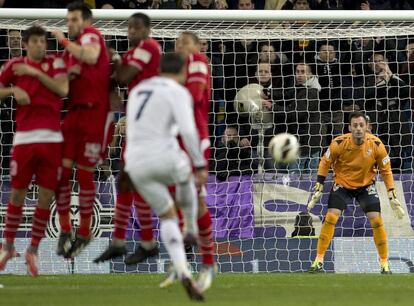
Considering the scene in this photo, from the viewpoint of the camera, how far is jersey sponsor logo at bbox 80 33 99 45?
456 inches

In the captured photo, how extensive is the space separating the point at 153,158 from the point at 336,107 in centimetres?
802

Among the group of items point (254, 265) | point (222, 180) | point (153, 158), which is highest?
point (153, 158)

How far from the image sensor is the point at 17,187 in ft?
38.6

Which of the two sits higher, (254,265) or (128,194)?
(128,194)

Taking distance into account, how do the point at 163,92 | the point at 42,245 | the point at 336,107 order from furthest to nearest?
the point at 336,107 < the point at 42,245 < the point at 163,92

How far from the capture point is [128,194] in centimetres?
1171

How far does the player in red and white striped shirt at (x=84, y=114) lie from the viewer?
1171 cm

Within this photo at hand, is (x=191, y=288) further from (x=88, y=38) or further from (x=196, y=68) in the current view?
(x=88, y=38)

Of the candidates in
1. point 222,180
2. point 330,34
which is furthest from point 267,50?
point 222,180

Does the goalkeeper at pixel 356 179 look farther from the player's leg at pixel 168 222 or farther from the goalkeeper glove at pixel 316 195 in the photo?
the player's leg at pixel 168 222

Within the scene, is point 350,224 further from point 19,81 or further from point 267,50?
point 19,81

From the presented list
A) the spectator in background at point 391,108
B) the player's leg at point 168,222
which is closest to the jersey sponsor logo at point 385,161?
the spectator in background at point 391,108

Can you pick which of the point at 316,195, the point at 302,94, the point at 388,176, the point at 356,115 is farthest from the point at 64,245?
the point at 302,94

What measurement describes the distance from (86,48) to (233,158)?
525cm
